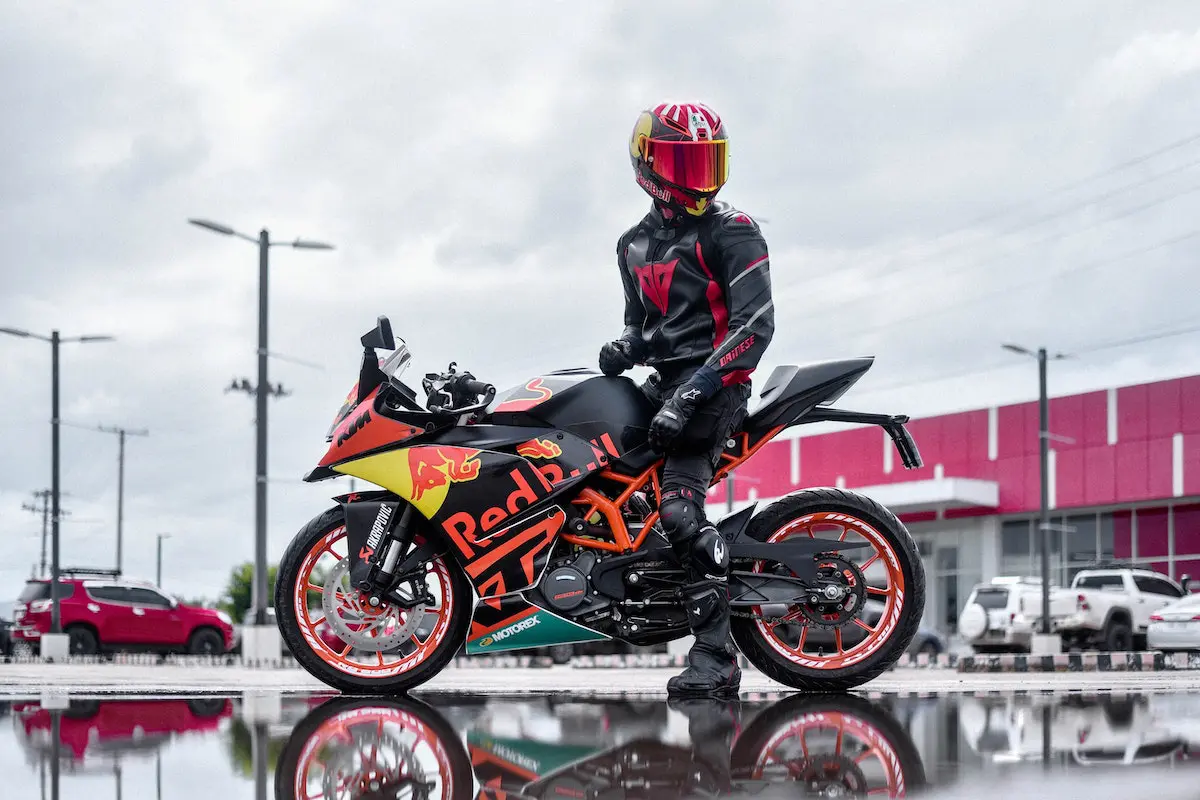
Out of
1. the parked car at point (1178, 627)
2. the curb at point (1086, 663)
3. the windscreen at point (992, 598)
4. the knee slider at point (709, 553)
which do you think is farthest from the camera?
the windscreen at point (992, 598)

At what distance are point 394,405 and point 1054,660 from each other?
34.5 ft

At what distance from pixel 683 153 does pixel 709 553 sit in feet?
5.28

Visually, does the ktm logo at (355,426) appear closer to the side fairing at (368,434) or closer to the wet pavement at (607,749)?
the side fairing at (368,434)

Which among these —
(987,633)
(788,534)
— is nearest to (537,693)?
(788,534)

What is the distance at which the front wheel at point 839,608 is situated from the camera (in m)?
5.45

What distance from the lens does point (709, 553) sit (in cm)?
515

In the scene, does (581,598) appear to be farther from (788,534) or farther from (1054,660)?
(1054,660)

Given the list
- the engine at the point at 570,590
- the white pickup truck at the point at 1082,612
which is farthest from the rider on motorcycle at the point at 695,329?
the white pickup truck at the point at 1082,612

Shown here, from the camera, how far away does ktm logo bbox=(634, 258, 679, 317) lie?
18.5 ft

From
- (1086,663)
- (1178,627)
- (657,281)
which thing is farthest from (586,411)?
(1178,627)

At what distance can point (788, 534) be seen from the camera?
18.4ft

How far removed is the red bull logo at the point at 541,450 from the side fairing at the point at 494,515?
46mm

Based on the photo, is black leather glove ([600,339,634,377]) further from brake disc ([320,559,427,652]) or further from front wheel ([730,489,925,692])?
brake disc ([320,559,427,652])

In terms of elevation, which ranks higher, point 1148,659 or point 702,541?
point 702,541
